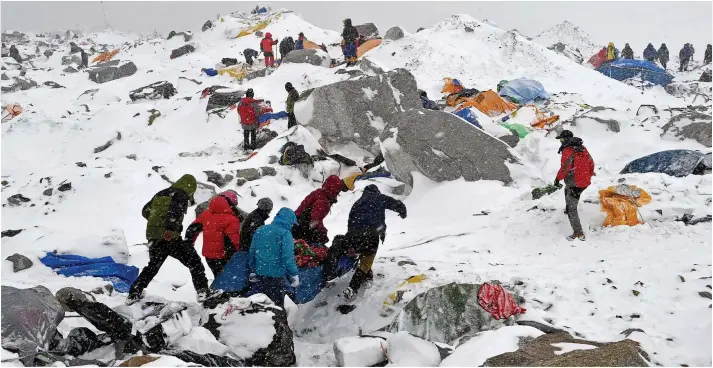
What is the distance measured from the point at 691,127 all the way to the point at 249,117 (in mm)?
11578

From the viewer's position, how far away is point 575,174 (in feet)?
23.1

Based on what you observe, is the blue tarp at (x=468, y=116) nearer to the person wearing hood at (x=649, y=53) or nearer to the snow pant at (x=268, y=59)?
the snow pant at (x=268, y=59)

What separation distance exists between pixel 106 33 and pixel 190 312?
66787mm

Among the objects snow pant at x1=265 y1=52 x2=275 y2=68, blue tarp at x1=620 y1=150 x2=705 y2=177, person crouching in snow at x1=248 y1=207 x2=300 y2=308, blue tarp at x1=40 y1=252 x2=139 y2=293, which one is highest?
snow pant at x1=265 y1=52 x2=275 y2=68

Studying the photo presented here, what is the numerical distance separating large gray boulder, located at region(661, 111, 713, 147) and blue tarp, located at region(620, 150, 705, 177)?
280cm

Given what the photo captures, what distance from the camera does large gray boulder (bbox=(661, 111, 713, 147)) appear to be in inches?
453

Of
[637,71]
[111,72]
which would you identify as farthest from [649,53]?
[111,72]

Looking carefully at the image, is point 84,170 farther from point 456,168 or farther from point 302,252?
point 456,168

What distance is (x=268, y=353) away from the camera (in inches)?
178

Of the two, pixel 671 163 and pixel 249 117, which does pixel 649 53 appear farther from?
pixel 249 117

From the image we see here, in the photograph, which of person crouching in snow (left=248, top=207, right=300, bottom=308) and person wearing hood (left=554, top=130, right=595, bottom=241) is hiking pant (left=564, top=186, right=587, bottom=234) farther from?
person crouching in snow (left=248, top=207, right=300, bottom=308)

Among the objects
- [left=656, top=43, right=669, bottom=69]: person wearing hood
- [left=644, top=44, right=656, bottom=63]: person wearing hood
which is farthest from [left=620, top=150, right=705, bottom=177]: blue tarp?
[left=656, top=43, right=669, bottom=69]: person wearing hood

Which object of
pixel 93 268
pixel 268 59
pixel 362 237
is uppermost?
pixel 268 59

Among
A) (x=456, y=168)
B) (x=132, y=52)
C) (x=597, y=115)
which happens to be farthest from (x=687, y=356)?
(x=132, y=52)
